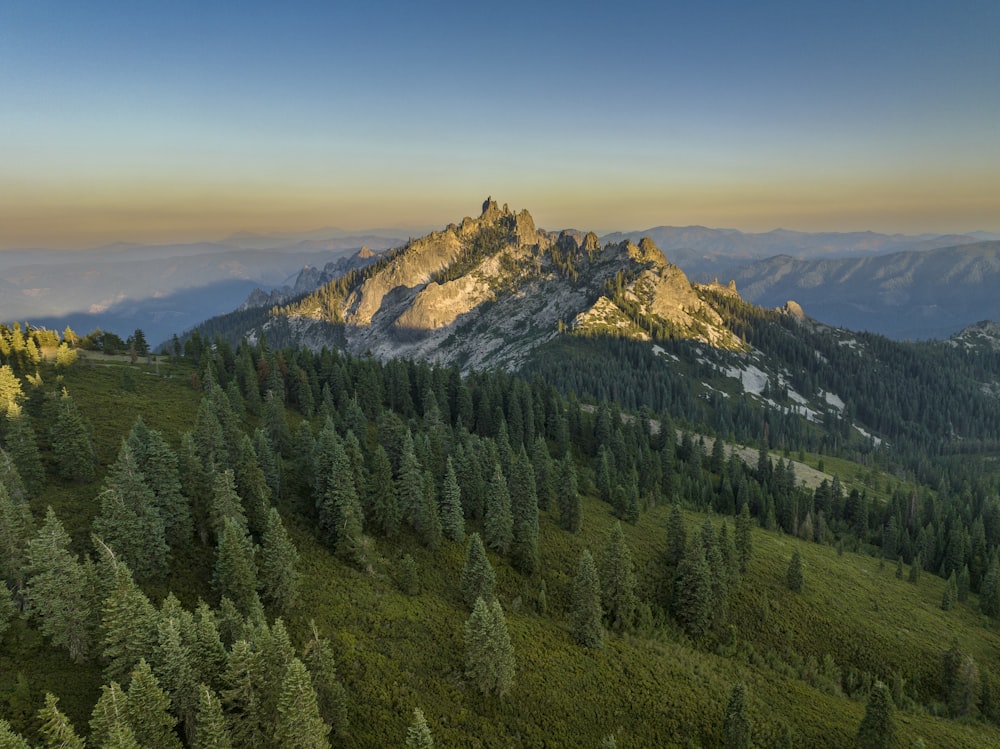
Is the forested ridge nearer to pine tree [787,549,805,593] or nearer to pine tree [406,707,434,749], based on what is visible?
pine tree [406,707,434,749]

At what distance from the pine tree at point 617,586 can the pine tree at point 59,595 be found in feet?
167

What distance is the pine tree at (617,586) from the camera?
61688 mm

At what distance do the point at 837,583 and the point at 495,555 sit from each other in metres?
61.1

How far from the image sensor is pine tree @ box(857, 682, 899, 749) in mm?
44688

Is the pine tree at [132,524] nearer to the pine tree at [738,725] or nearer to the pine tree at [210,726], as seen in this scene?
the pine tree at [210,726]

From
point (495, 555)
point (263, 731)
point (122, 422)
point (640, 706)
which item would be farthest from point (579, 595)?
point (122, 422)

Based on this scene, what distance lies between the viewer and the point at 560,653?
5241cm

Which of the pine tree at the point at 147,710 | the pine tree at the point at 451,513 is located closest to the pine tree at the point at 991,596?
the pine tree at the point at 451,513

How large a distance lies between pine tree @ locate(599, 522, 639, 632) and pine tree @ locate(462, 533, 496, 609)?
15596 millimetres

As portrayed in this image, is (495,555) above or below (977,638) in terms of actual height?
above

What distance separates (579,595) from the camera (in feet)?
180

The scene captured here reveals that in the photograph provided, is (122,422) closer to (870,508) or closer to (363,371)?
(363,371)

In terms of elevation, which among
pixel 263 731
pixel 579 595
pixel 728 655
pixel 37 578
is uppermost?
pixel 37 578

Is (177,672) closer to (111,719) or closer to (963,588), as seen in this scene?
(111,719)
